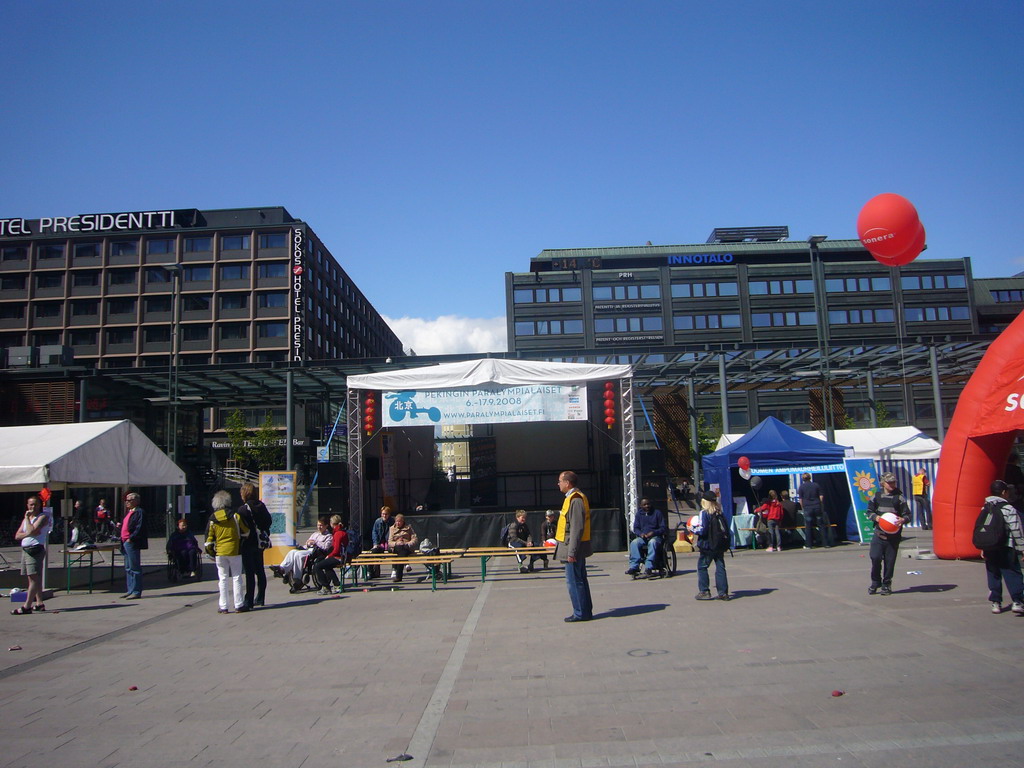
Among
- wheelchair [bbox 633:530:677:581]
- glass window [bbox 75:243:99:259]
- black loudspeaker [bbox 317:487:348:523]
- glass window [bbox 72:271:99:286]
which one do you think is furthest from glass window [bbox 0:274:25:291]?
wheelchair [bbox 633:530:677:581]

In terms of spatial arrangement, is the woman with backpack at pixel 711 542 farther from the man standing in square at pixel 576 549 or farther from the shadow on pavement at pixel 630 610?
the man standing in square at pixel 576 549

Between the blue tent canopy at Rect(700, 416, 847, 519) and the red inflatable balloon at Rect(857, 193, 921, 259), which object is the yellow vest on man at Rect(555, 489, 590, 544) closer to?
the red inflatable balloon at Rect(857, 193, 921, 259)

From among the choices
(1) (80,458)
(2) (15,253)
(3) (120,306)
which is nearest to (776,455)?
(1) (80,458)

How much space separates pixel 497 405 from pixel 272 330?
2123 inches

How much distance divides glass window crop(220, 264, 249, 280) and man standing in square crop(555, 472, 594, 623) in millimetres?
64165

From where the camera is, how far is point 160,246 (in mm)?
68125

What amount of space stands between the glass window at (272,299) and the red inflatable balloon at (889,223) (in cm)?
6028

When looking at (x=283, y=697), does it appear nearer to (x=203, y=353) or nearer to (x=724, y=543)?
(x=724, y=543)

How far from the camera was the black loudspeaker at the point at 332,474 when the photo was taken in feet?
55.2

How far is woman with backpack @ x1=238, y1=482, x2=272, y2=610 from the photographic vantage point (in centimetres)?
1088

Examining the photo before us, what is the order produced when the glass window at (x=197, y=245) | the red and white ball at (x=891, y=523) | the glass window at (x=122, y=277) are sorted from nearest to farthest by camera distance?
the red and white ball at (x=891, y=523) → the glass window at (x=122, y=277) → the glass window at (x=197, y=245)

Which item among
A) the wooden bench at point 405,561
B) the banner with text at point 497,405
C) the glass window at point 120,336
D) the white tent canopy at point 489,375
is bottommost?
the wooden bench at point 405,561

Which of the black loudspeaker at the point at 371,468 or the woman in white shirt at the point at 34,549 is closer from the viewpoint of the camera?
the woman in white shirt at the point at 34,549

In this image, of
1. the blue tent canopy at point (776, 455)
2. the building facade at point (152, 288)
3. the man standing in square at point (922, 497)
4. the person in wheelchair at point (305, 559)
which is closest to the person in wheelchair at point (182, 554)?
the person in wheelchair at point (305, 559)
